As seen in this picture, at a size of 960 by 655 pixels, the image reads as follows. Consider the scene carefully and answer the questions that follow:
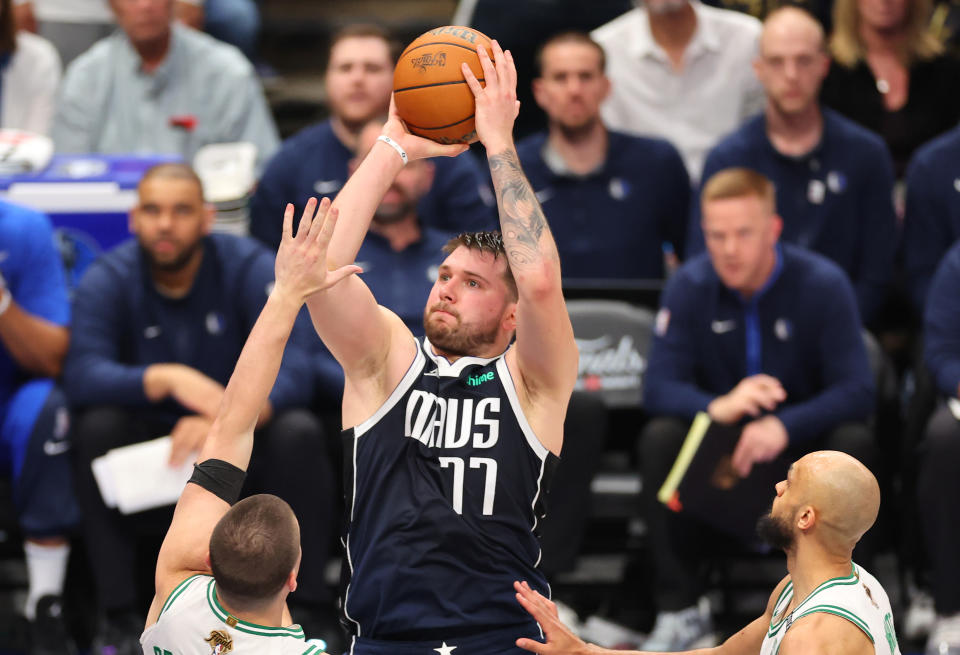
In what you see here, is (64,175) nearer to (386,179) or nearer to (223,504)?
(386,179)

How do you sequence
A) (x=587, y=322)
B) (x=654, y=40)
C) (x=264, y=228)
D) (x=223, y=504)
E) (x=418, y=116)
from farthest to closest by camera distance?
(x=654, y=40) < (x=264, y=228) < (x=587, y=322) < (x=418, y=116) < (x=223, y=504)

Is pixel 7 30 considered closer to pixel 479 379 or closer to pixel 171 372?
pixel 171 372

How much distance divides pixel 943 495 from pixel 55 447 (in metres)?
3.72

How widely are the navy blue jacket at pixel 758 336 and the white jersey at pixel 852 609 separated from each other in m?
2.17

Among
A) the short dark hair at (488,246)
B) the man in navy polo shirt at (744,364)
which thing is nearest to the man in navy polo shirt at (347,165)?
the man in navy polo shirt at (744,364)

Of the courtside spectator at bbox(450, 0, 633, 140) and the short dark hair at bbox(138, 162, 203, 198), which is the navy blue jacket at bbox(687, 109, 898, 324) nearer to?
the courtside spectator at bbox(450, 0, 633, 140)

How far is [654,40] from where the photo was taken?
738 centimetres

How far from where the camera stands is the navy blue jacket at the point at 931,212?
251 inches

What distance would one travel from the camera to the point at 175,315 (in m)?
5.93

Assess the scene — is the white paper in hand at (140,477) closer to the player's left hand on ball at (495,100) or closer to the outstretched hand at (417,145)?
the outstretched hand at (417,145)

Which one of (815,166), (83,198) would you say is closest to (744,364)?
(815,166)

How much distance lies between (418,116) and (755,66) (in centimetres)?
330

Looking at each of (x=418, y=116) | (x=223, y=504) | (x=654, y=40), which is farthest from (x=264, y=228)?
(x=223, y=504)

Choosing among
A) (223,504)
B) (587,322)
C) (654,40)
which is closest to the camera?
(223,504)
